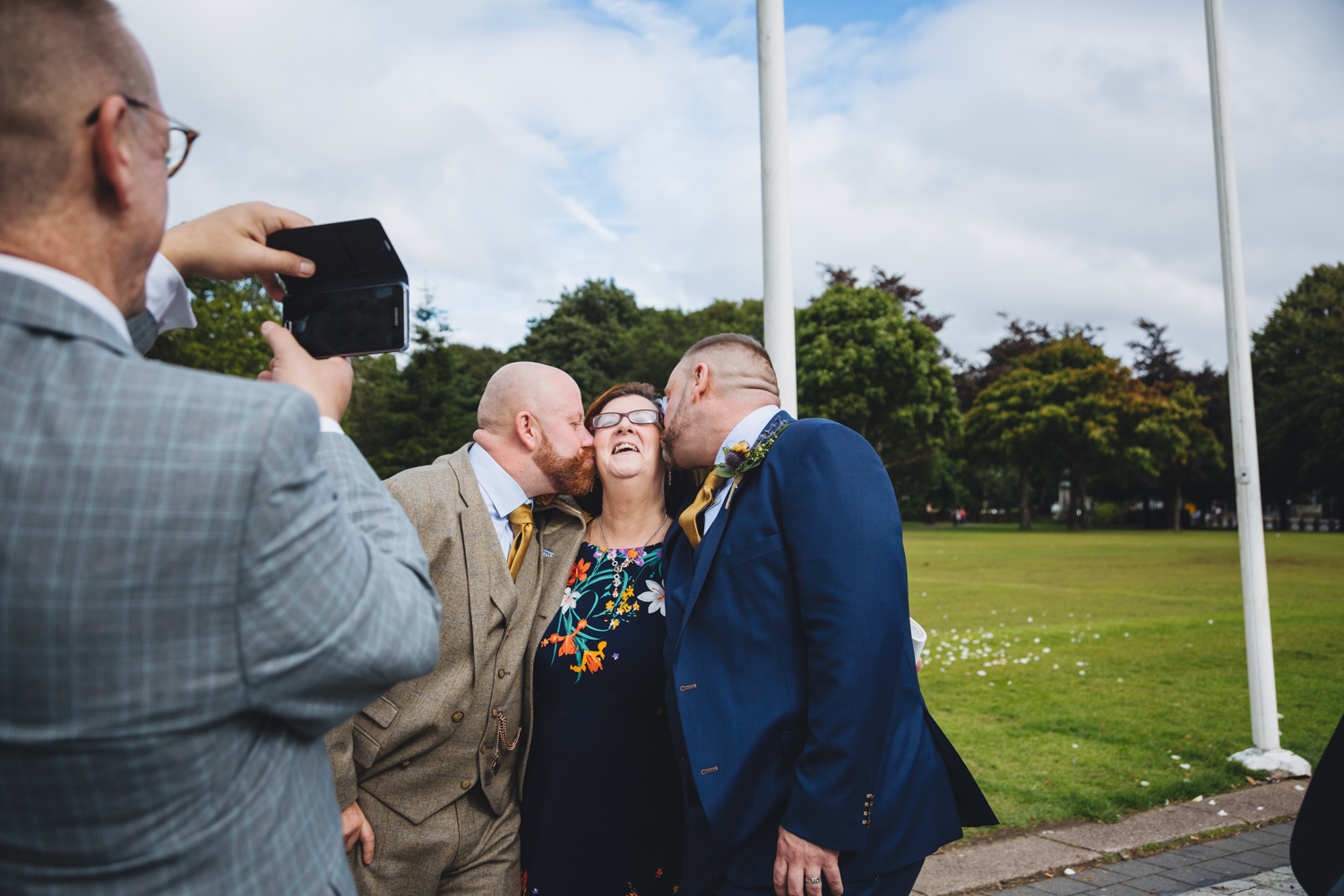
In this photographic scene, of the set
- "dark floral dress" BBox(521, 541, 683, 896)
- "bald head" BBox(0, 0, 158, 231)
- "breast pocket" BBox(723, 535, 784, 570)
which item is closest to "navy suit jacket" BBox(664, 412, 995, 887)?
"breast pocket" BBox(723, 535, 784, 570)

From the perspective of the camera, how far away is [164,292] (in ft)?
5.19

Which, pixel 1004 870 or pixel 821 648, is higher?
pixel 821 648

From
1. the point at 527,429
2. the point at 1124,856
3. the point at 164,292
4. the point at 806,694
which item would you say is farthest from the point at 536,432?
the point at 1124,856

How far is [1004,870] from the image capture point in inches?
184

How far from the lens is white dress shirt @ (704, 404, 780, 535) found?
116 inches

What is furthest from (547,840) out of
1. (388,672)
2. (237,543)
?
(237,543)

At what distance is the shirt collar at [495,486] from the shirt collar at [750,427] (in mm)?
818

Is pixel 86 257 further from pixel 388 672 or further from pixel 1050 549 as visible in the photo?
pixel 1050 549

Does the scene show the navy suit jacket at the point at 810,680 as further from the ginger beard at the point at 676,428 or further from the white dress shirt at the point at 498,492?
the white dress shirt at the point at 498,492

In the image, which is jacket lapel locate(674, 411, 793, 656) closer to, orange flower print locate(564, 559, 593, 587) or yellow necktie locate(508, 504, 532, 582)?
orange flower print locate(564, 559, 593, 587)

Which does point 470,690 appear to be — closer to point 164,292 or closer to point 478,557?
point 478,557

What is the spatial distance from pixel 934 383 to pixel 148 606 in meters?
44.5

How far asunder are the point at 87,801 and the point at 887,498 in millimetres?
2110

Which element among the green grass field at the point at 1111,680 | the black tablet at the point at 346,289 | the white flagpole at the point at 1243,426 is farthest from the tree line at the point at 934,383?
the black tablet at the point at 346,289
